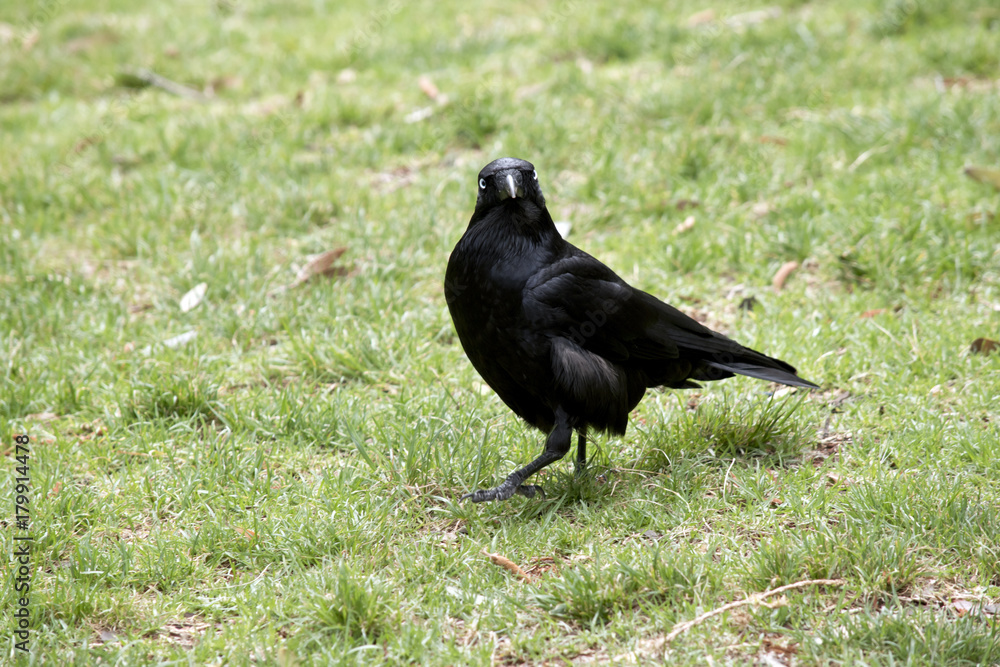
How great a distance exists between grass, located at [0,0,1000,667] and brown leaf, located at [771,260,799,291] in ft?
0.16

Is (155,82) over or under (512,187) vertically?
over

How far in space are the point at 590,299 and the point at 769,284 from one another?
68.9 inches

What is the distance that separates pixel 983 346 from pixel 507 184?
2.20 m

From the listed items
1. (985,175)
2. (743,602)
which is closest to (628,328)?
(743,602)

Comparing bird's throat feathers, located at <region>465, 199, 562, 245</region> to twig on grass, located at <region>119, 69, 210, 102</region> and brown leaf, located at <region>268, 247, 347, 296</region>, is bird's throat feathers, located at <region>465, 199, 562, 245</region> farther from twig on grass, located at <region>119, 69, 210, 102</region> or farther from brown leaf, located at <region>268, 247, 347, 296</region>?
twig on grass, located at <region>119, 69, 210, 102</region>

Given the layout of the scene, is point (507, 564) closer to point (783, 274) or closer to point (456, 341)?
point (456, 341)

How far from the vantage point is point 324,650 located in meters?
2.54

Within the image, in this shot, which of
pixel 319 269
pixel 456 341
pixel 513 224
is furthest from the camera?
pixel 319 269

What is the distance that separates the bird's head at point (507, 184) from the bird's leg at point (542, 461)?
744 millimetres

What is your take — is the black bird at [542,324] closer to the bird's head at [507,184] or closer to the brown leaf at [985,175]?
the bird's head at [507,184]

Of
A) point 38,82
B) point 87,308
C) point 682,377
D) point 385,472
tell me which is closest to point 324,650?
point 385,472

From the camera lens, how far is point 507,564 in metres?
2.93

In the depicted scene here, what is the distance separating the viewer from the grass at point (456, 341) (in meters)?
2.71

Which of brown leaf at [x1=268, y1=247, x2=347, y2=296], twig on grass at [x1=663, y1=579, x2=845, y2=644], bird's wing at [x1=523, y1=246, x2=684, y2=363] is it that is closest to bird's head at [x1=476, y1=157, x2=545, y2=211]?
bird's wing at [x1=523, y1=246, x2=684, y2=363]
